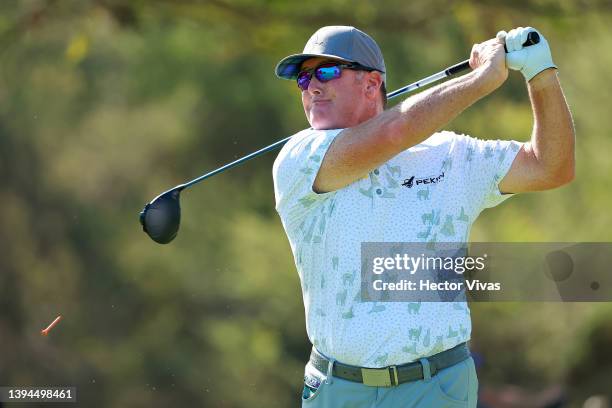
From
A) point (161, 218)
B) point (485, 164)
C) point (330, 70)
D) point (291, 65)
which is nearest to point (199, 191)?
point (161, 218)

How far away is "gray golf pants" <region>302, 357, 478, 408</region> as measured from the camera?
3221 mm

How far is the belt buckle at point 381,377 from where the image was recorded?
3.21 meters

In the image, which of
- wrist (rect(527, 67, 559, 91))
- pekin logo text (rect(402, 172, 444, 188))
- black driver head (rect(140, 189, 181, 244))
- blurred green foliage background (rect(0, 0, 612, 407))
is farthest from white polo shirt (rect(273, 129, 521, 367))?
blurred green foliage background (rect(0, 0, 612, 407))

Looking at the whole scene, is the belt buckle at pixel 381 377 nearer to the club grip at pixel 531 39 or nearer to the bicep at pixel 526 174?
the bicep at pixel 526 174

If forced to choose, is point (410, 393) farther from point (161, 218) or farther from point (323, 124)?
point (161, 218)

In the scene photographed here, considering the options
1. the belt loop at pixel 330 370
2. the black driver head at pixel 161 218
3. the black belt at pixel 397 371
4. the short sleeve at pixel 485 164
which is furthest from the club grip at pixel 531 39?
the black driver head at pixel 161 218

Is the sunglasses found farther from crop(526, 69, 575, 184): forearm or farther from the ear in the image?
crop(526, 69, 575, 184): forearm

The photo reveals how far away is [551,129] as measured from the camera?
10.8 ft

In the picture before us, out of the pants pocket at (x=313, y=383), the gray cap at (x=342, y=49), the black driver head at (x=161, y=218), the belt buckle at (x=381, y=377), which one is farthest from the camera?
the black driver head at (x=161, y=218)

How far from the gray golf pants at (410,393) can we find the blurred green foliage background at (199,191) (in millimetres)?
4725

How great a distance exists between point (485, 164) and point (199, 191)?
23.5ft

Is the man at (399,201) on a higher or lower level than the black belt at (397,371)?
higher

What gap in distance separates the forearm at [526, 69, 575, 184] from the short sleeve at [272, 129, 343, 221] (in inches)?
21.0

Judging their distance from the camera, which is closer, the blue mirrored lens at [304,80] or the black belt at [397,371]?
the black belt at [397,371]
